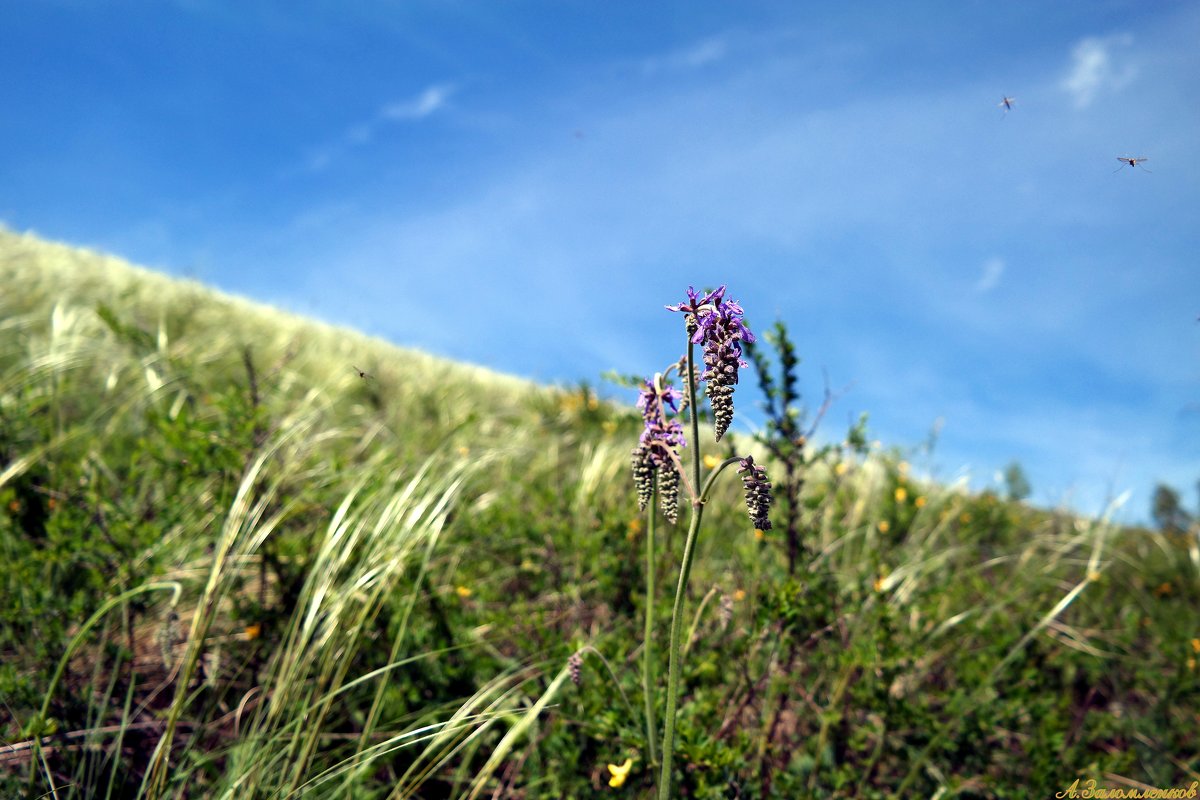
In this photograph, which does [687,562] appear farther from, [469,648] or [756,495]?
[469,648]

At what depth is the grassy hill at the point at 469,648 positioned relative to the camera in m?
1.95

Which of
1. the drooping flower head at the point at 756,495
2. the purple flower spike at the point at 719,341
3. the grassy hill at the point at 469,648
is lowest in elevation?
the grassy hill at the point at 469,648

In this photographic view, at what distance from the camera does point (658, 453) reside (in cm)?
135

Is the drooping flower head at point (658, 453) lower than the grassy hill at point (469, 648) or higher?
higher

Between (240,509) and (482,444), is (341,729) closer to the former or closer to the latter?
(240,509)

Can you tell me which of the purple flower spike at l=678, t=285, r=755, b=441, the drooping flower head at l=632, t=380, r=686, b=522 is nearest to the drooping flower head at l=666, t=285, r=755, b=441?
the purple flower spike at l=678, t=285, r=755, b=441

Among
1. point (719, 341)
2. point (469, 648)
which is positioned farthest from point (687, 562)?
point (469, 648)

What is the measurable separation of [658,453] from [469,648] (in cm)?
153

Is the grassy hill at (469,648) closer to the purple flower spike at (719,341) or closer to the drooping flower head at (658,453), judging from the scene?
the drooping flower head at (658,453)

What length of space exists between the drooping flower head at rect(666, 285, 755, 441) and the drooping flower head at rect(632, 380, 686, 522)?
0.20m

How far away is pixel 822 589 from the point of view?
2598mm

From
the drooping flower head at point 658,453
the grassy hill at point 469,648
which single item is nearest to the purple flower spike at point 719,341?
the drooping flower head at point 658,453

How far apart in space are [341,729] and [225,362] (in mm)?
4373

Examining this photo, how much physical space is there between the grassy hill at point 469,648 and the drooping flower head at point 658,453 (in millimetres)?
271
